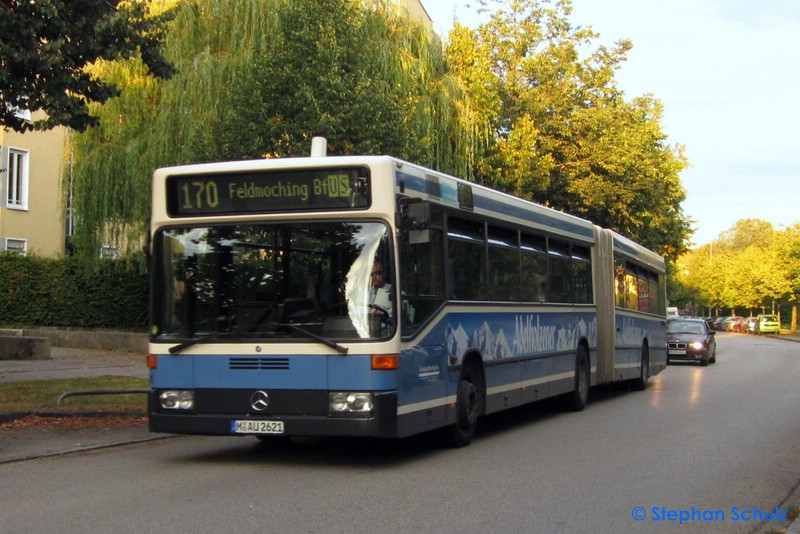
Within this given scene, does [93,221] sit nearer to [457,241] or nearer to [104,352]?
[104,352]

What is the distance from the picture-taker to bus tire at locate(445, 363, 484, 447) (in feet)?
36.3

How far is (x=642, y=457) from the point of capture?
1060 centimetres

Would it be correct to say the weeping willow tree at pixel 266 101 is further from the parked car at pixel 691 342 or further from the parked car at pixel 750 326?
the parked car at pixel 750 326

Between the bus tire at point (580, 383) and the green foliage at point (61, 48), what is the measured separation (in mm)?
8332

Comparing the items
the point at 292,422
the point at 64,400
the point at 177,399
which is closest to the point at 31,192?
the point at 64,400

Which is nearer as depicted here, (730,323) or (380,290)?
(380,290)

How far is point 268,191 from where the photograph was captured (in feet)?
→ 31.7

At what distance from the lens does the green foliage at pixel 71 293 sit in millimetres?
27609

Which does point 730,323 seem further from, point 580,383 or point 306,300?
point 306,300

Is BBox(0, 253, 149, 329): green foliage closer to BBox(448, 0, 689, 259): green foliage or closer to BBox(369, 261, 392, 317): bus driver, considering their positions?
BBox(448, 0, 689, 259): green foliage

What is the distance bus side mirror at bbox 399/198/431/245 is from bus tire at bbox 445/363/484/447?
2.15m

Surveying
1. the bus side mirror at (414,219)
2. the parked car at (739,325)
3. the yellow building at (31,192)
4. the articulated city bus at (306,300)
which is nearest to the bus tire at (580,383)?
the articulated city bus at (306,300)

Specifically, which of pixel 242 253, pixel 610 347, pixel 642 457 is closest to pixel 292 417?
pixel 242 253

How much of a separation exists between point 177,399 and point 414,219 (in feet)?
9.62
